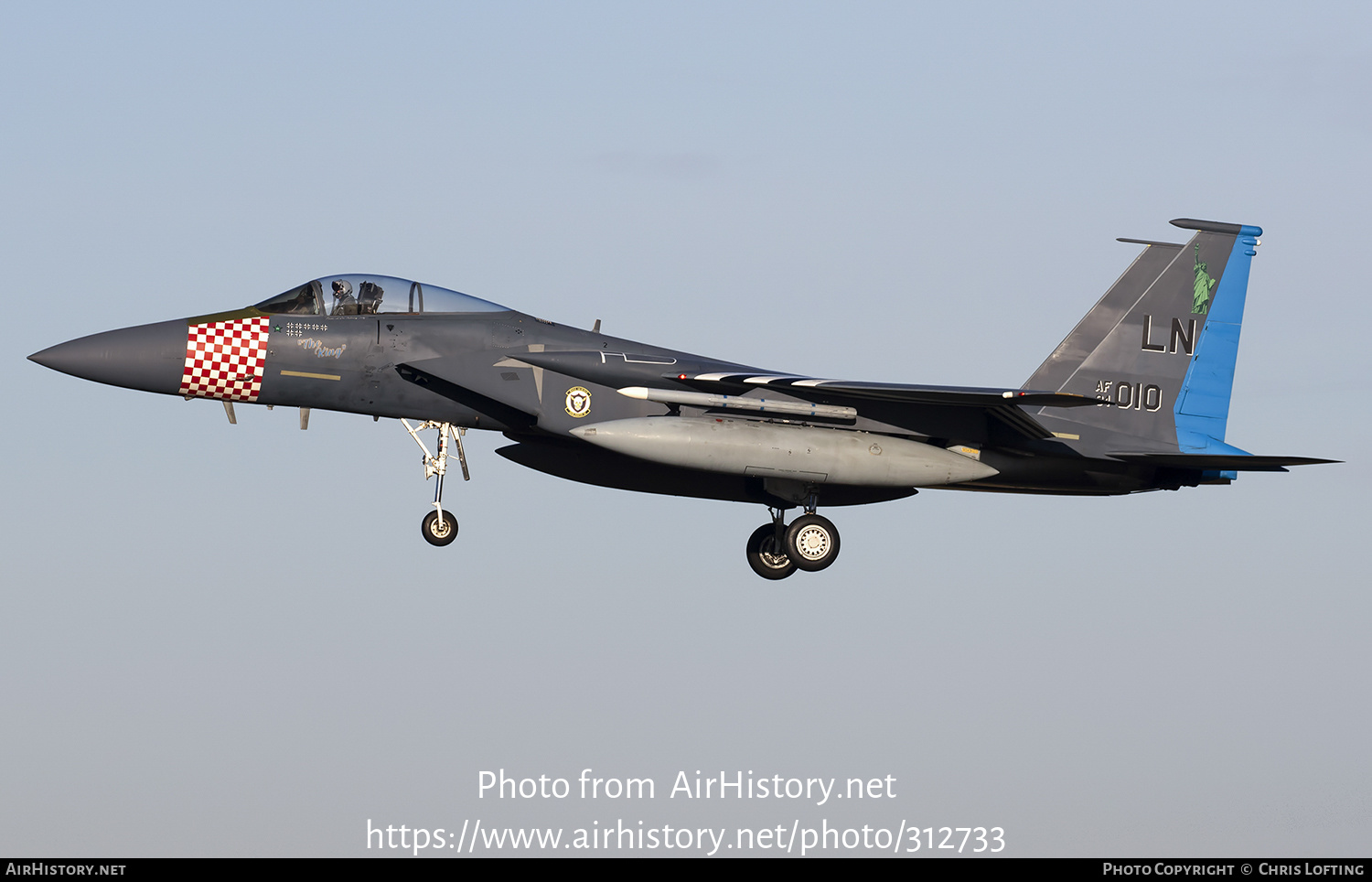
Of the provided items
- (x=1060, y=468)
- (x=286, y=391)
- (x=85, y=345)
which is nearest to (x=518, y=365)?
(x=286, y=391)

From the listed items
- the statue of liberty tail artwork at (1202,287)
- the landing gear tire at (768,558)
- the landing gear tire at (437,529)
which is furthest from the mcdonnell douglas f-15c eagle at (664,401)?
the landing gear tire at (768,558)

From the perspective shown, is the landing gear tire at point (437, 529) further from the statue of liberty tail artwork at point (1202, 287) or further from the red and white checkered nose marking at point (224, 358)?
the statue of liberty tail artwork at point (1202, 287)

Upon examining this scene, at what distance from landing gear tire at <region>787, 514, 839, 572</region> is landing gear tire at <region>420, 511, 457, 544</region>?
4.46m

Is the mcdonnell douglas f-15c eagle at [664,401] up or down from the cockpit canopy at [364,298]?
down

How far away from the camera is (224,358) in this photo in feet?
69.7

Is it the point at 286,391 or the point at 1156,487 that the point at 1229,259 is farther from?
the point at 286,391

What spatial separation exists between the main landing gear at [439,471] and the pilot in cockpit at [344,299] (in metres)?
1.62

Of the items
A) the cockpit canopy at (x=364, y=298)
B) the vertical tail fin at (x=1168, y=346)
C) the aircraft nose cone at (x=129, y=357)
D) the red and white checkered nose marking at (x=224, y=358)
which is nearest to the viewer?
the aircraft nose cone at (x=129, y=357)

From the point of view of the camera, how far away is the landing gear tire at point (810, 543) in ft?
73.8

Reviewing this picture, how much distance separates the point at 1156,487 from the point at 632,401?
25.2ft

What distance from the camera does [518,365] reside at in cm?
2183

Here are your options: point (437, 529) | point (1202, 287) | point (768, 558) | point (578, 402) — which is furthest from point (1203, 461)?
point (437, 529)

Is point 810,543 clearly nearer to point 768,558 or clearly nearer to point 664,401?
point 768,558

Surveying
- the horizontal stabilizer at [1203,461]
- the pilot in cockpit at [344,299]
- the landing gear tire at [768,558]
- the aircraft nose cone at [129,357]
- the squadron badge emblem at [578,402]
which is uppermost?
the pilot in cockpit at [344,299]
